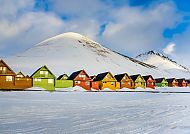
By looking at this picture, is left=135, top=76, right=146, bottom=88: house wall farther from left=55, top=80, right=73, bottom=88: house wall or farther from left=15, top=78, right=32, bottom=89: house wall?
left=15, top=78, right=32, bottom=89: house wall

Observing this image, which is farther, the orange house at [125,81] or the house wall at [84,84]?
the orange house at [125,81]

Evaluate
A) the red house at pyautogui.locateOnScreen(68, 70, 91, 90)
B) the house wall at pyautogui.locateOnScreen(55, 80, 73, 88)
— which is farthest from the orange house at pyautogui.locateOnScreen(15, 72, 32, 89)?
the red house at pyautogui.locateOnScreen(68, 70, 91, 90)

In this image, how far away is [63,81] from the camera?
71.9 metres

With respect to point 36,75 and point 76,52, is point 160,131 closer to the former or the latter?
point 36,75

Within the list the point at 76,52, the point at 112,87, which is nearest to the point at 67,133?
the point at 112,87

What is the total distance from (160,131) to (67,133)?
3.58m

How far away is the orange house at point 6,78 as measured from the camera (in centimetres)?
6188

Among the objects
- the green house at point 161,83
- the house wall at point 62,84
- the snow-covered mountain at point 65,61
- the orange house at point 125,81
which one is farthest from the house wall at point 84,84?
the snow-covered mountain at point 65,61

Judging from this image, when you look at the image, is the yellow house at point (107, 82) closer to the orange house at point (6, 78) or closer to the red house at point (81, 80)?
the red house at point (81, 80)

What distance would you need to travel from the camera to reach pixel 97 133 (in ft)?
33.4

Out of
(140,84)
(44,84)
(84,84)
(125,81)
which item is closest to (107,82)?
(125,81)

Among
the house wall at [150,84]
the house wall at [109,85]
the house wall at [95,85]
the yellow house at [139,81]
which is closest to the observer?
the house wall at [95,85]

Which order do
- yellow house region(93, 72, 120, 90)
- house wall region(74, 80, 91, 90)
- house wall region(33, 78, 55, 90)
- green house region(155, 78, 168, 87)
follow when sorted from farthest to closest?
green house region(155, 78, 168, 87) < yellow house region(93, 72, 120, 90) < house wall region(74, 80, 91, 90) < house wall region(33, 78, 55, 90)

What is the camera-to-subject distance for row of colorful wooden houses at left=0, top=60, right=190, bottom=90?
62.3 m
